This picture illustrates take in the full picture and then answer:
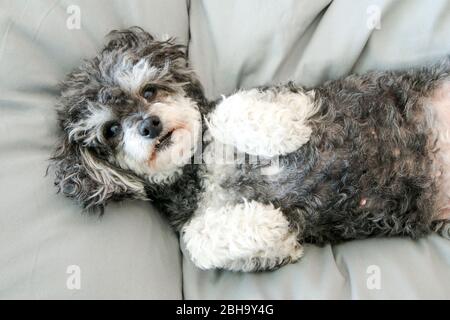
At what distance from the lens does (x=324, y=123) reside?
1.88m

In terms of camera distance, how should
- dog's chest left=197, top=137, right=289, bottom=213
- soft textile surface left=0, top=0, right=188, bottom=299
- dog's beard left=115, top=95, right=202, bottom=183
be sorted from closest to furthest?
1. soft textile surface left=0, top=0, right=188, bottom=299
2. dog's beard left=115, top=95, right=202, bottom=183
3. dog's chest left=197, top=137, right=289, bottom=213

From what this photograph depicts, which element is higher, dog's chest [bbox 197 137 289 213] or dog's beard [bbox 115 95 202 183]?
dog's beard [bbox 115 95 202 183]

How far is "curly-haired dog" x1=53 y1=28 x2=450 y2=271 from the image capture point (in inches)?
70.9

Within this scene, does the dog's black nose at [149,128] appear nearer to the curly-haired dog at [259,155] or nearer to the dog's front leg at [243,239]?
the curly-haired dog at [259,155]

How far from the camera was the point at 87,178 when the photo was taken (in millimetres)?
1760

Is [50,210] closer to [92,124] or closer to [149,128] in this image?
[92,124]

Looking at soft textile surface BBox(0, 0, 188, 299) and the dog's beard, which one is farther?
the dog's beard

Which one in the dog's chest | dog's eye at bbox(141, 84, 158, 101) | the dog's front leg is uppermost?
dog's eye at bbox(141, 84, 158, 101)

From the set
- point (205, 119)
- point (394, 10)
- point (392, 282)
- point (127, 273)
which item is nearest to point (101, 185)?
point (127, 273)

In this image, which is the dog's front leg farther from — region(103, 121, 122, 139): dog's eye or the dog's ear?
region(103, 121, 122, 139): dog's eye

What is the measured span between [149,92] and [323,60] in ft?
2.57

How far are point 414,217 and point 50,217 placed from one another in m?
1.37

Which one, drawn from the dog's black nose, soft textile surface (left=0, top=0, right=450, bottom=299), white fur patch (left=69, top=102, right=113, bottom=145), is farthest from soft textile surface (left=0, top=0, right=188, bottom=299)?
the dog's black nose

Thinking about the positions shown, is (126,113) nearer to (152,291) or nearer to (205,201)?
(205,201)
